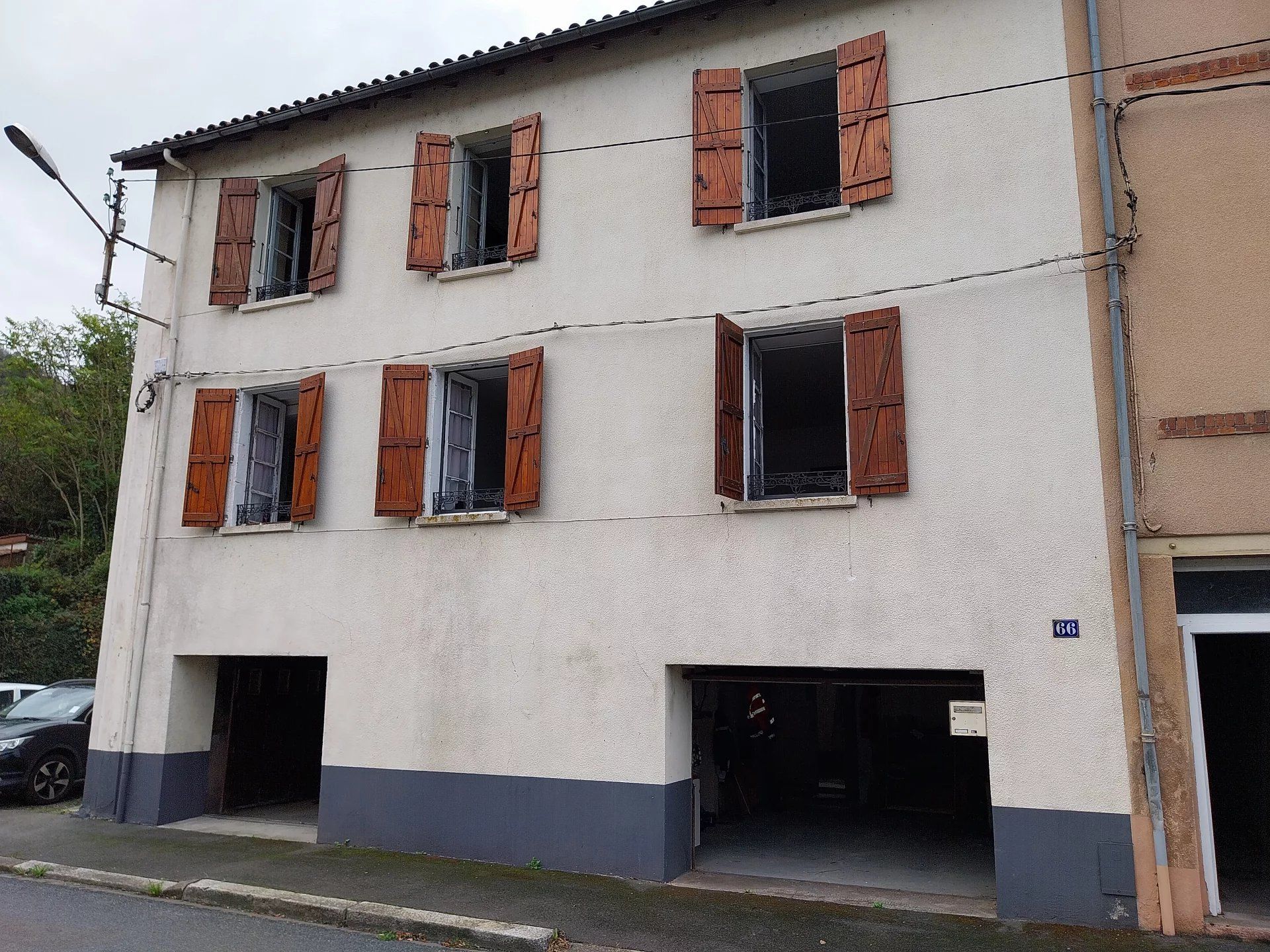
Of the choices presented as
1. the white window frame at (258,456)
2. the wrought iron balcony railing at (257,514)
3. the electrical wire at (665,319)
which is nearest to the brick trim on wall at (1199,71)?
the electrical wire at (665,319)

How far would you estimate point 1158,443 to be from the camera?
295 inches

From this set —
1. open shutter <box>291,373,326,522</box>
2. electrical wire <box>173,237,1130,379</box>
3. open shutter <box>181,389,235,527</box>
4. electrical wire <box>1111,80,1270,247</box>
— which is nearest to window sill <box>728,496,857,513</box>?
electrical wire <box>173,237,1130,379</box>

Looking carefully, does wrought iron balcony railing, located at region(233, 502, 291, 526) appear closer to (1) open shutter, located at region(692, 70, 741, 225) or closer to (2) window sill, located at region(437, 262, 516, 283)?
(2) window sill, located at region(437, 262, 516, 283)

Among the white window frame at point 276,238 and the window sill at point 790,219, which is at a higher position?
the white window frame at point 276,238

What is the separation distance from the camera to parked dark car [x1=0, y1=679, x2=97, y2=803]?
11.9 metres

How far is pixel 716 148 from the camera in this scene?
30.7 ft

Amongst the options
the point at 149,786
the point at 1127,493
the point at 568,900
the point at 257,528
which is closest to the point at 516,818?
the point at 568,900

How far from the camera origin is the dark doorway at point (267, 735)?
1199 cm

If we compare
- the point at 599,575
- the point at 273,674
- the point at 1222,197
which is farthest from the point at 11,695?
the point at 1222,197

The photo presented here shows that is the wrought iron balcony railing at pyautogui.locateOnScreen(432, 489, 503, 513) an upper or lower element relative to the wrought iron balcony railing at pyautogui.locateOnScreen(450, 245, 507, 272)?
lower

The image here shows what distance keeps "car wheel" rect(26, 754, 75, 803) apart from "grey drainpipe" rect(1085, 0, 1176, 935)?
1266cm

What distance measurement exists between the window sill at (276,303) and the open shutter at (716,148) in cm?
501

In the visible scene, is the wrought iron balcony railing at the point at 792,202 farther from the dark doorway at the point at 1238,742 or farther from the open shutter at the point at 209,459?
the open shutter at the point at 209,459

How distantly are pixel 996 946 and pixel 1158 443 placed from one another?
400 centimetres
